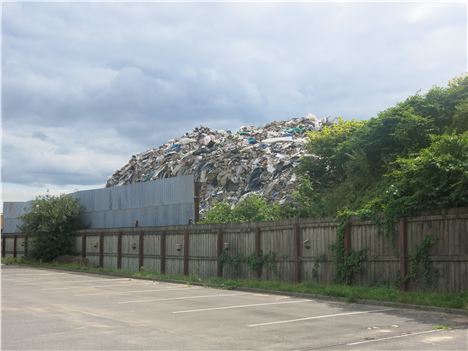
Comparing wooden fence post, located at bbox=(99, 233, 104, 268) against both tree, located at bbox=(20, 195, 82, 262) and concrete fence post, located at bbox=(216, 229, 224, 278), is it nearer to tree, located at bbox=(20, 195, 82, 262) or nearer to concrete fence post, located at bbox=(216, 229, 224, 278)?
tree, located at bbox=(20, 195, 82, 262)

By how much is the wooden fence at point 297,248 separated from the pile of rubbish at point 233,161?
5602 mm

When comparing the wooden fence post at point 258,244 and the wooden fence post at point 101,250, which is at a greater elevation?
the wooden fence post at point 258,244

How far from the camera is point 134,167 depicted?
46000 mm

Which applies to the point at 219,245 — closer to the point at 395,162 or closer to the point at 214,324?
the point at 395,162

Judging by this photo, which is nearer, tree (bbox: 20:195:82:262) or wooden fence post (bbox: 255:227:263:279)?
wooden fence post (bbox: 255:227:263:279)

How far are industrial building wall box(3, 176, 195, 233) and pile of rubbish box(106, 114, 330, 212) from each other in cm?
284

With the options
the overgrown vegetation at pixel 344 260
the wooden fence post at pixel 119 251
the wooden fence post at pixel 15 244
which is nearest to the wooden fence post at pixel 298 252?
the overgrown vegetation at pixel 344 260

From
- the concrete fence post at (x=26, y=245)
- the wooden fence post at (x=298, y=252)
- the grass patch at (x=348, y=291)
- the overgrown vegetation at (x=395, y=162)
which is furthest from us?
the concrete fence post at (x=26, y=245)

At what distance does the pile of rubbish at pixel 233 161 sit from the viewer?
33.3m

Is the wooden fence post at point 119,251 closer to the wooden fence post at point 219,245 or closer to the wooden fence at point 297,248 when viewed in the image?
the wooden fence at point 297,248

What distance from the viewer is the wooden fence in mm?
15164

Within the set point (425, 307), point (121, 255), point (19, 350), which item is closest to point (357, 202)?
point (425, 307)

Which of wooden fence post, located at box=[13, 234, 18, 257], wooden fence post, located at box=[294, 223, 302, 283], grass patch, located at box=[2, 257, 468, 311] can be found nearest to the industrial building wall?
grass patch, located at box=[2, 257, 468, 311]

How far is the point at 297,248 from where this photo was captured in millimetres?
20266
